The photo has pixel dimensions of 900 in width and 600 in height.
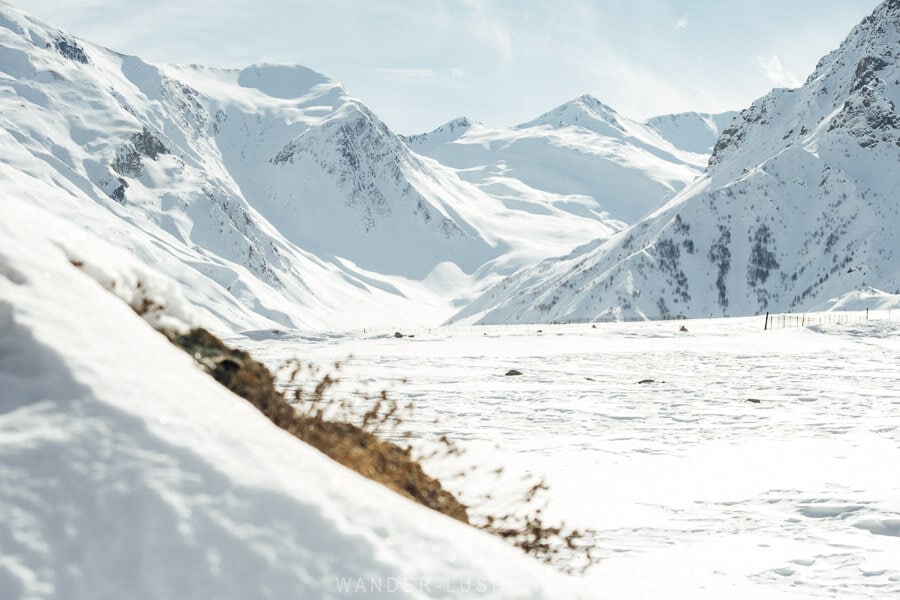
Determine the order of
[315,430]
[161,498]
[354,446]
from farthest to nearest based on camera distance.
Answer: [354,446] → [315,430] → [161,498]

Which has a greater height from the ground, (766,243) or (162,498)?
(766,243)

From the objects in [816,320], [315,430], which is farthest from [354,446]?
[816,320]

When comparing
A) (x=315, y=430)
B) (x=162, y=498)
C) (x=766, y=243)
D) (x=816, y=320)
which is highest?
(x=766, y=243)

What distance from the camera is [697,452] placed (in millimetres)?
10656

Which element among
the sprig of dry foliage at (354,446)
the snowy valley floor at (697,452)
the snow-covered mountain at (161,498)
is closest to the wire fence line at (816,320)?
the snowy valley floor at (697,452)

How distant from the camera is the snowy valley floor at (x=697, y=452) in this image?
19.4 feet

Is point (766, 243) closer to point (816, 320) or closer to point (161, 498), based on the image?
point (816, 320)

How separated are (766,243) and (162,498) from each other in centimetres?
18463

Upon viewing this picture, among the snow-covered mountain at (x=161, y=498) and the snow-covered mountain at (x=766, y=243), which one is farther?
the snow-covered mountain at (x=766, y=243)

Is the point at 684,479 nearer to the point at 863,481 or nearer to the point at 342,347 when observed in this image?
the point at 863,481

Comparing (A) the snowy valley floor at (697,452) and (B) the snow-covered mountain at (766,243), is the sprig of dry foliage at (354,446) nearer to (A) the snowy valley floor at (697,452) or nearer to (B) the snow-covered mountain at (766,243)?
(A) the snowy valley floor at (697,452)

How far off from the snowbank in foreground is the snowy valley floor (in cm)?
129

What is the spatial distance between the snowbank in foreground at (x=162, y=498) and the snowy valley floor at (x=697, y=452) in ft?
4.24

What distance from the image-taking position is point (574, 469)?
9.26 metres
